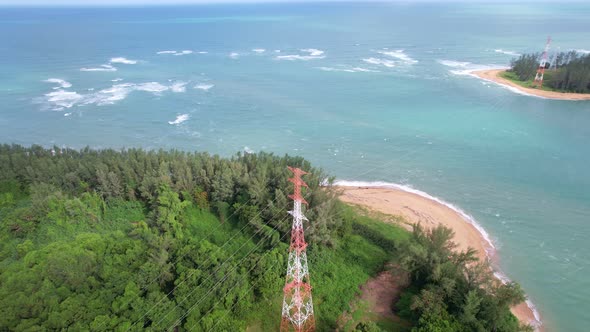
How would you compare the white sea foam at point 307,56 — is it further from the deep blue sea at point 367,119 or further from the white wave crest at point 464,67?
the white wave crest at point 464,67

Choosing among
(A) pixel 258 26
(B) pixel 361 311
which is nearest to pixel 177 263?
(B) pixel 361 311

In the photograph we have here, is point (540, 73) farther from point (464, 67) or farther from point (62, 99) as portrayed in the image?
point (62, 99)

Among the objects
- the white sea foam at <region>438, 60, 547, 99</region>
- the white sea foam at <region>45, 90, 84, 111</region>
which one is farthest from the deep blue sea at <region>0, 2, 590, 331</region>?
the white sea foam at <region>438, 60, 547, 99</region>

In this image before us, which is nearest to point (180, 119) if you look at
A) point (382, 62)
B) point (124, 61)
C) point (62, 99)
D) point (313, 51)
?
point (62, 99)

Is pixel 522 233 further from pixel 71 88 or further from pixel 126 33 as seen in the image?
pixel 126 33

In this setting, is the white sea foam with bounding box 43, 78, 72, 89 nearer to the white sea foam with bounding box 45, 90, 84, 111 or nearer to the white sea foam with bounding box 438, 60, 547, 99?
the white sea foam with bounding box 45, 90, 84, 111
